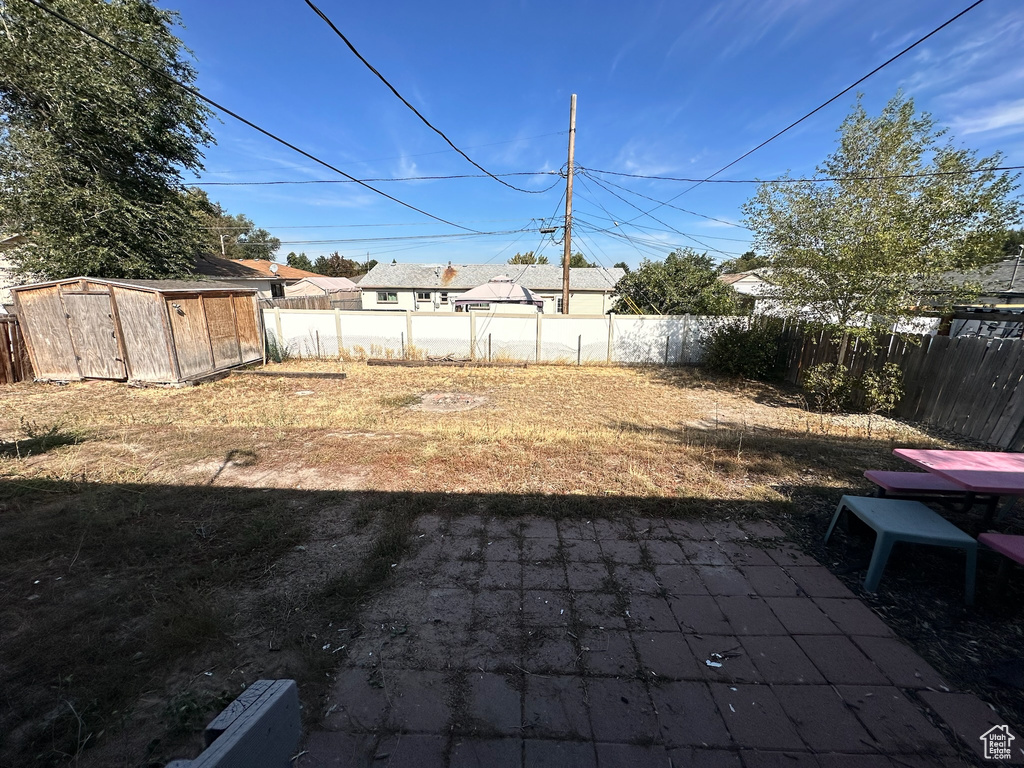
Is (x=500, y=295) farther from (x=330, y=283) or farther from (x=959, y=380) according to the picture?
(x=330, y=283)

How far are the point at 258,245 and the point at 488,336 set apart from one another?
169 feet

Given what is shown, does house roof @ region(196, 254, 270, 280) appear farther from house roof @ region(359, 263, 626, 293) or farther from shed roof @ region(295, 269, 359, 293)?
shed roof @ region(295, 269, 359, 293)

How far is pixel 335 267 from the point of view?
5731 centimetres

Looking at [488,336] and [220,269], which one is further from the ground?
[220,269]

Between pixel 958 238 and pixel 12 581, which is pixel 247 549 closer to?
pixel 12 581

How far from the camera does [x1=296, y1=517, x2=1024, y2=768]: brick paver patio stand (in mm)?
1560

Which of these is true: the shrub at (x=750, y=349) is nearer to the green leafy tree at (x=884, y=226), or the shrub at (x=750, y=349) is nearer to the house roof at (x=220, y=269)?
the green leafy tree at (x=884, y=226)

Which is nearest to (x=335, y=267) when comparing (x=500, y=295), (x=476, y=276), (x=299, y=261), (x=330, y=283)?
(x=299, y=261)

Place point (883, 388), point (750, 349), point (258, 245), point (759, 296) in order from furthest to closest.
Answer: point (258, 245), point (750, 349), point (759, 296), point (883, 388)

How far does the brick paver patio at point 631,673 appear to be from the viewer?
1.56 metres

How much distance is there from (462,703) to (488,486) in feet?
6.71

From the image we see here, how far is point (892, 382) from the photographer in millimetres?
6762

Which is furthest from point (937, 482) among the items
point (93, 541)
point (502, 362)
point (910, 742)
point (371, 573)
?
point (502, 362)

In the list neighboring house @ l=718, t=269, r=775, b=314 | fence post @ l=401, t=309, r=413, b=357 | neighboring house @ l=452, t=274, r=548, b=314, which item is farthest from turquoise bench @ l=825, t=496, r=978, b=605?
neighboring house @ l=452, t=274, r=548, b=314
